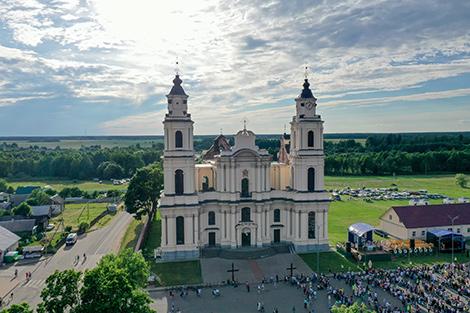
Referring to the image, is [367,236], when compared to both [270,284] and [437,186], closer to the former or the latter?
[270,284]

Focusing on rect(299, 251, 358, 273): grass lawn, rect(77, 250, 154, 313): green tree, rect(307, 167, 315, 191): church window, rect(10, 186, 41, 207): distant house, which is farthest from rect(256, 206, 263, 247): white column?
rect(10, 186, 41, 207): distant house

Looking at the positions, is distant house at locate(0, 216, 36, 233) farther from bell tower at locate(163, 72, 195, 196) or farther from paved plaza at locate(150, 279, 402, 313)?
paved plaza at locate(150, 279, 402, 313)

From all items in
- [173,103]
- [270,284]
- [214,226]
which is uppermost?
[173,103]

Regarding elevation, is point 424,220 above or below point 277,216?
below

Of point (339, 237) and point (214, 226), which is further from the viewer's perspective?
point (339, 237)

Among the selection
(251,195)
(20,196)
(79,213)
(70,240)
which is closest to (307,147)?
(251,195)

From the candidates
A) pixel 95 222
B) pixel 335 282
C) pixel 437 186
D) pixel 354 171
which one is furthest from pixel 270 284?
pixel 354 171

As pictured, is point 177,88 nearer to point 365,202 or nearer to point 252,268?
point 252,268
